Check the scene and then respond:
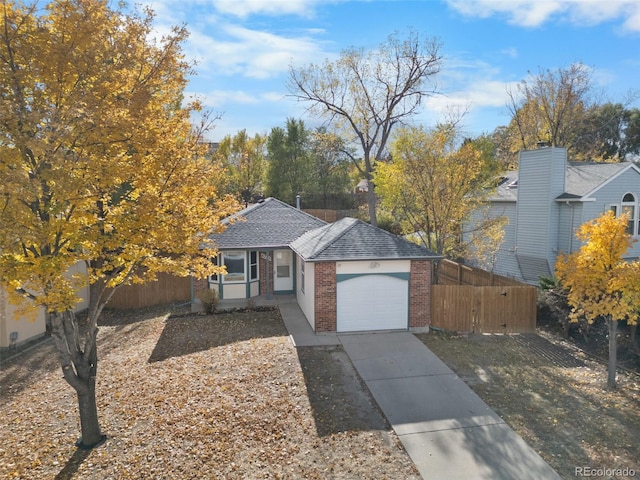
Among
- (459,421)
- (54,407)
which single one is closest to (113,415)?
(54,407)

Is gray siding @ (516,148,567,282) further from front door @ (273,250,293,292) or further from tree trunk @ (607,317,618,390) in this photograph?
front door @ (273,250,293,292)

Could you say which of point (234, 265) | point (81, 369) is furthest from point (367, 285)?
point (81, 369)

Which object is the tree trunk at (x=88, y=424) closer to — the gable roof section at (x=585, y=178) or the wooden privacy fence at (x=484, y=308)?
the wooden privacy fence at (x=484, y=308)

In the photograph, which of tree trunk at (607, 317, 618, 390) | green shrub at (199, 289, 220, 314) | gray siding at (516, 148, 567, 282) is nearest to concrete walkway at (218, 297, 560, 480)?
tree trunk at (607, 317, 618, 390)

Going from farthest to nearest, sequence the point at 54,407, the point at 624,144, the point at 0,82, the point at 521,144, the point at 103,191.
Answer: the point at 624,144
the point at 521,144
the point at 54,407
the point at 103,191
the point at 0,82

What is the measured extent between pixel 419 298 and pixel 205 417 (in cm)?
846

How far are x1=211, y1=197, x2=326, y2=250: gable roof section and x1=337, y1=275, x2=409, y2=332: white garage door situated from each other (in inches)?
195

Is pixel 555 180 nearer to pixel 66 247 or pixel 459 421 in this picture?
pixel 459 421

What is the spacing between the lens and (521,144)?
37031 mm

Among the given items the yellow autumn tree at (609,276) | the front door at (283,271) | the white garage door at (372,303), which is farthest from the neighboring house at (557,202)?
the front door at (283,271)

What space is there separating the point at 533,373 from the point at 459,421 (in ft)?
13.0

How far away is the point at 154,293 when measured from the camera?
62.4 ft

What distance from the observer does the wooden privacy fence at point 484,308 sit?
14.7 metres

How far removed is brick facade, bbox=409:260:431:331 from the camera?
1446 cm
